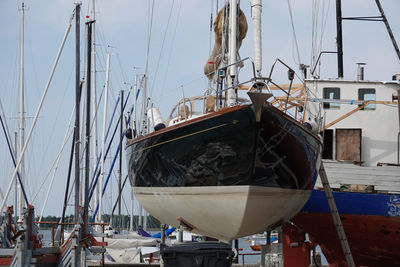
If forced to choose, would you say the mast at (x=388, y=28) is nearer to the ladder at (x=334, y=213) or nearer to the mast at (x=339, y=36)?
the mast at (x=339, y=36)

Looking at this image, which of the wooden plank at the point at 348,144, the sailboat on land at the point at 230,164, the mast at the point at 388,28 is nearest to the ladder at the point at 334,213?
the sailboat on land at the point at 230,164

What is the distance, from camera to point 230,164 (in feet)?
39.9

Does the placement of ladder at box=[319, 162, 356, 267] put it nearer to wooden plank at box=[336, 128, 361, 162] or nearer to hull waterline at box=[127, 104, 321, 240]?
hull waterline at box=[127, 104, 321, 240]

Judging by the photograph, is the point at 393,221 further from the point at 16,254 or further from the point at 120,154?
the point at 120,154

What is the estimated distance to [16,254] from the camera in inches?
576

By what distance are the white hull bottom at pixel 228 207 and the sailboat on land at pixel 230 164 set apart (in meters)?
0.02

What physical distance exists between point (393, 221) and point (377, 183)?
1018 mm

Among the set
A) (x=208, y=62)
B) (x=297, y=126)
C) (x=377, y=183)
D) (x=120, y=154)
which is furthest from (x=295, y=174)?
(x=120, y=154)

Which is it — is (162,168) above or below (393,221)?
above

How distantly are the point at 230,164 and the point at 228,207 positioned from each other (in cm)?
85

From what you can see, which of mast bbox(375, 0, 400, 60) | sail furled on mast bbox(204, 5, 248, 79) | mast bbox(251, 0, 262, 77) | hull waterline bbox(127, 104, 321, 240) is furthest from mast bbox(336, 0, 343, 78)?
hull waterline bbox(127, 104, 321, 240)

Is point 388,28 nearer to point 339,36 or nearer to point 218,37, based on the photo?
point 339,36

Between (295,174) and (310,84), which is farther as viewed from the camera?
(310,84)

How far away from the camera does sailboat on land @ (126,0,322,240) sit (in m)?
12.0
